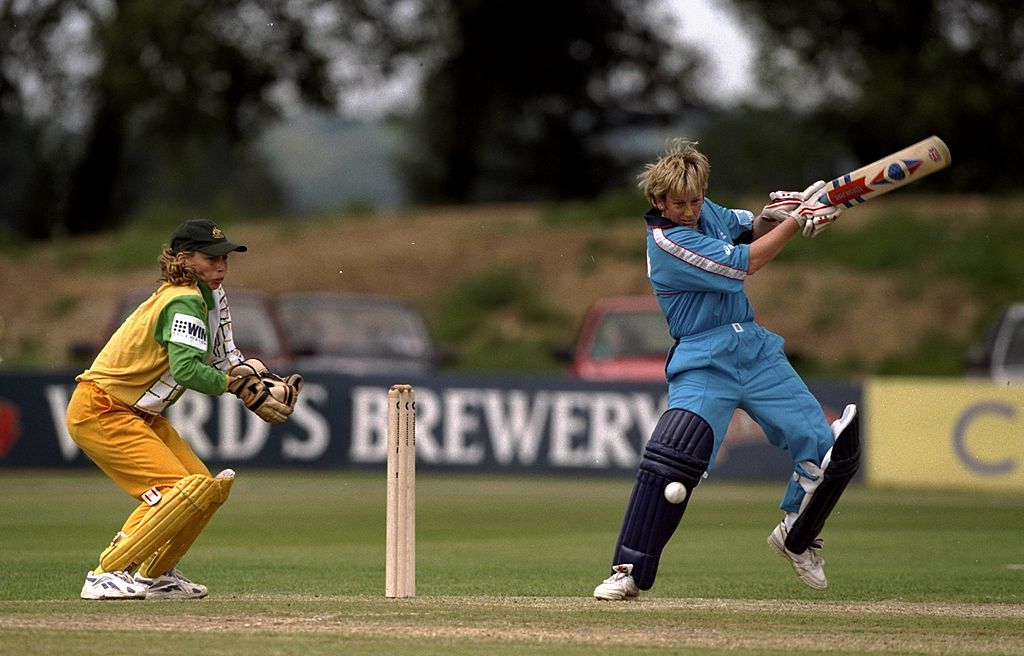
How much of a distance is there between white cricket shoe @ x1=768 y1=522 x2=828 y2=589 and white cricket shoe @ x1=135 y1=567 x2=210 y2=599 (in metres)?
2.69

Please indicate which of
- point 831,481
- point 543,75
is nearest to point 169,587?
point 831,481

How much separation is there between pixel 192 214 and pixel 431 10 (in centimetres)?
741

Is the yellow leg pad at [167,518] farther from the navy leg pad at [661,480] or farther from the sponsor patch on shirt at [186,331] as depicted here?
the navy leg pad at [661,480]

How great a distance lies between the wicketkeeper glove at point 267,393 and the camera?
798 cm

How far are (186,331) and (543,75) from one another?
3376 centimetres

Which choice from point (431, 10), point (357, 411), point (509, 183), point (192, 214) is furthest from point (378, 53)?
point (357, 411)

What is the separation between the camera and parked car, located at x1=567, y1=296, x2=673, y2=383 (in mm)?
19906

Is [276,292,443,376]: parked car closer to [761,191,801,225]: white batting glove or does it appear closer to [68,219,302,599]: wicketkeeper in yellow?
[68,219,302,599]: wicketkeeper in yellow

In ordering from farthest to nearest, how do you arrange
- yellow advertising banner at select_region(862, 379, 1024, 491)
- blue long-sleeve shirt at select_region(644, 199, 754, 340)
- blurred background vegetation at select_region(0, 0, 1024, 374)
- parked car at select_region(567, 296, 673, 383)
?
blurred background vegetation at select_region(0, 0, 1024, 374) → parked car at select_region(567, 296, 673, 383) → yellow advertising banner at select_region(862, 379, 1024, 491) → blue long-sleeve shirt at select_region(644, 199, 754, 340)

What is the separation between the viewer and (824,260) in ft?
110

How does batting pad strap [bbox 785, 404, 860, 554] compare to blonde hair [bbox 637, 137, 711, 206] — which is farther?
batting pad strap [bbox 785, 404, 860, 554]

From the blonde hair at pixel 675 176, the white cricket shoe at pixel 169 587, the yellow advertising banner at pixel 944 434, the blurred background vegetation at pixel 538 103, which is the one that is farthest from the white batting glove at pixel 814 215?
the blurred background vegetation at pixel 538 103

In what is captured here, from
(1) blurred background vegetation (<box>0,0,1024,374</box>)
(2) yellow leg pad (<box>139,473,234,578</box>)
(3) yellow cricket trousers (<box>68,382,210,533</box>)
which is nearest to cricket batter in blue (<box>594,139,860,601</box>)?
(2) yellow leg pad (<box>139,473,234,578</box>)

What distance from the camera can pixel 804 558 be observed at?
8383 mm
